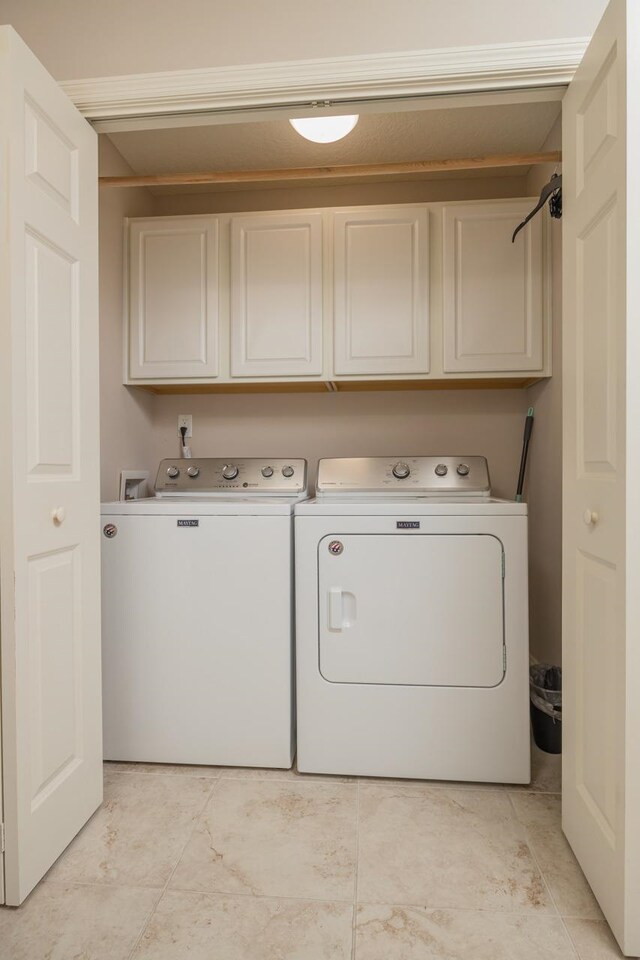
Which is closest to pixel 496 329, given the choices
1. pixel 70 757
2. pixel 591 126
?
pixel 591 126

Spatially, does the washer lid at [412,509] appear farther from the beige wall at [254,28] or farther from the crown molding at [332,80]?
the beige wall at [254,28]

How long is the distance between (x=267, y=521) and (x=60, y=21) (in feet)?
5.17

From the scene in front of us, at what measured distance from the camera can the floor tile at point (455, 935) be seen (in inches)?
47.5

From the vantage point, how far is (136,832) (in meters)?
1.62

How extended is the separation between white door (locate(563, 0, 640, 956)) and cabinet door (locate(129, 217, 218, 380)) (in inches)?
60.2

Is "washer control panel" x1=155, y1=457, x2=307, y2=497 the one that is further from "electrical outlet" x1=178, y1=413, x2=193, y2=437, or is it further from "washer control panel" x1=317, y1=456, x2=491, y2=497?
"electrical outlet" x1=178, y1=413, x2=193, y2=437

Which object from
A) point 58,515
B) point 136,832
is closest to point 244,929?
point 136,832

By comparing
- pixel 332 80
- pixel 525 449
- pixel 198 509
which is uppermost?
pixel 332 80

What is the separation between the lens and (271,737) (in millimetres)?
1938

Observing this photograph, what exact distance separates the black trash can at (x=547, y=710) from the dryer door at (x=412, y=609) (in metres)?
0.35

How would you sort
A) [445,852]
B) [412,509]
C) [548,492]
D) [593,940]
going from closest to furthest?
[593,940], [445,852], [412,509], [548,492]

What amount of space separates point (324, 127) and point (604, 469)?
1494mm

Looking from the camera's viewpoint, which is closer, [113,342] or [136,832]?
[136,832]

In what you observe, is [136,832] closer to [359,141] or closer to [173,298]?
[173,298]
